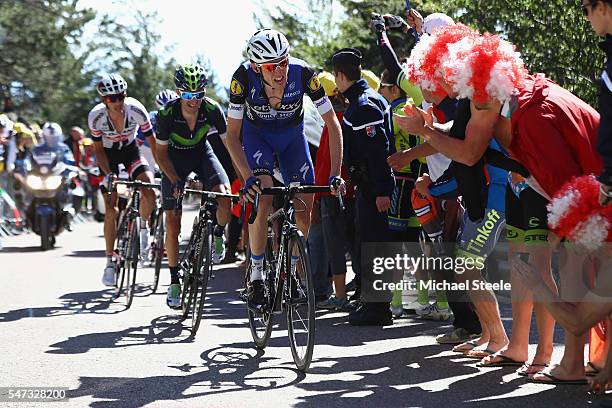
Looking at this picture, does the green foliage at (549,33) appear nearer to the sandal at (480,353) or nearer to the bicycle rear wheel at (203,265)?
the bicycle rear wheel at (203,265)

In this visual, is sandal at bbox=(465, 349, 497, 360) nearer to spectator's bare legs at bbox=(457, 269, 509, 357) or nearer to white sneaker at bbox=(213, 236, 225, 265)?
spectator's bare legs at bbox=(457, 269, 509, 357)

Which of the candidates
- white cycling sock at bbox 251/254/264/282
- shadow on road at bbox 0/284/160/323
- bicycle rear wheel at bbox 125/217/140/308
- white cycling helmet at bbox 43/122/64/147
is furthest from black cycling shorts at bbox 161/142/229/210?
white cycling helmet at bbox 43/122/64/147

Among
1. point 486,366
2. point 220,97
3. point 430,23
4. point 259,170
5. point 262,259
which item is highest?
point 220,97

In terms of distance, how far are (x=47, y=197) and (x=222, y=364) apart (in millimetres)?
12823

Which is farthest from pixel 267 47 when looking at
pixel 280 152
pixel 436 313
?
pixel 436 313

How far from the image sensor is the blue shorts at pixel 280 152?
8812 millimetres

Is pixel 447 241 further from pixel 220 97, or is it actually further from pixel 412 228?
pixel 220 97

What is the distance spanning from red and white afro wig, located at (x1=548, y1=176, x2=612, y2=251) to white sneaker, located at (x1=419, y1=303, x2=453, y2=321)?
4196 millimetres

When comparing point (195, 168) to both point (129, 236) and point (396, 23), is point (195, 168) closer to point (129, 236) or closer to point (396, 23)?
point (129, 236)

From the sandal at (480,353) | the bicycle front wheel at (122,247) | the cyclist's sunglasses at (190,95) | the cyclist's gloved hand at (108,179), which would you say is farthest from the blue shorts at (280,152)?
the bicycle front wheel at (122,247)

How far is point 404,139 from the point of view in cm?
1044

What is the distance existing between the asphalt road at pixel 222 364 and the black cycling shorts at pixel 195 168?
1.20 metres

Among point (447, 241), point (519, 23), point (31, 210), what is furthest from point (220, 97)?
point (447, 241)

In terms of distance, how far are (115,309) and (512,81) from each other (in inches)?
235
